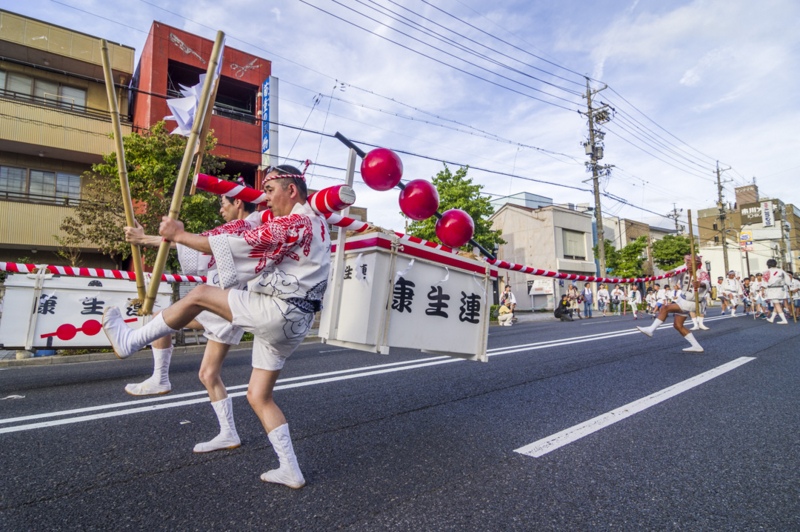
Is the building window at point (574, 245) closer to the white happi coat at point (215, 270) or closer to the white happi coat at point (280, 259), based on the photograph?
the white happi coat at point (215, 270)

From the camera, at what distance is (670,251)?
4538 centimetres

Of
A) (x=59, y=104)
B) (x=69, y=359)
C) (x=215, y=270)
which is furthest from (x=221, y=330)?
(x=59, y=104)

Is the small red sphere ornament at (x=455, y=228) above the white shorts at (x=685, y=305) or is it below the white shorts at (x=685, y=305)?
above

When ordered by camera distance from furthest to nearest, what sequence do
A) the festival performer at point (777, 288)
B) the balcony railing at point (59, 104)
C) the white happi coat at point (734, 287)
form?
the white happi coat at point (734, 287), the balcony railing at point (59, 104), the festival performer at point (777, 288)

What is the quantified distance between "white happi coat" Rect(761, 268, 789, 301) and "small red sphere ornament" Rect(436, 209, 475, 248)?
1532cm

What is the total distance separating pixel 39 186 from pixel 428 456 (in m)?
21.6

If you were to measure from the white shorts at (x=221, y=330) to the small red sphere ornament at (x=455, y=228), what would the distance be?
1.72 metres

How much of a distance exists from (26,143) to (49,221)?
3003 millimetres

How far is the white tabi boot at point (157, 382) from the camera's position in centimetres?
358

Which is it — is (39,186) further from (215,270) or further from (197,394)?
(215,270)

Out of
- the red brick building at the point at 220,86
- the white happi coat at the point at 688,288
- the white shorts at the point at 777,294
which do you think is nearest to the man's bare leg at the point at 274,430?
the white happi coat at the point at 688,288

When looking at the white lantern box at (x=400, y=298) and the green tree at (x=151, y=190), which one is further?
the green tree at (x=151, y=190)

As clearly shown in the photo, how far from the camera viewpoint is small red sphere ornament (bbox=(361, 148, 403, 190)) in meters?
3.05

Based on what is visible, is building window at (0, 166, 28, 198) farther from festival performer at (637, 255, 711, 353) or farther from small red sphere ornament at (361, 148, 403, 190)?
festival performer at (637, 255, 711, 353)
